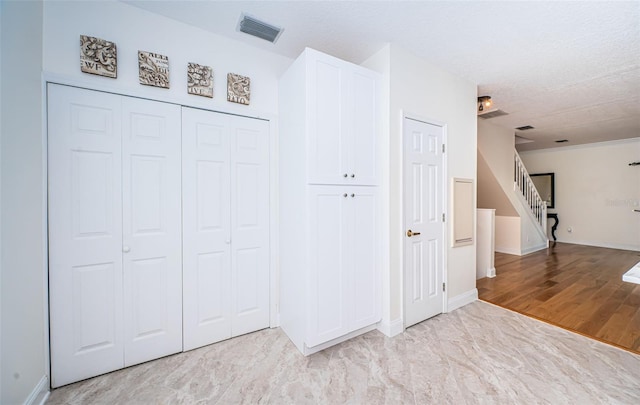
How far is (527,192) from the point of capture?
572 cm

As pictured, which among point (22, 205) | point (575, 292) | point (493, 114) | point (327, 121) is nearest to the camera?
point (22, 205)

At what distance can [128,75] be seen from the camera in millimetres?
1868

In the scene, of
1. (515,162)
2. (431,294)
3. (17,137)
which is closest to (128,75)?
(17,137)

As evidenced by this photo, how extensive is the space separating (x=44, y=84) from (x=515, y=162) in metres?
6.97

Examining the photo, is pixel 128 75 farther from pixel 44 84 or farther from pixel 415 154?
pixel 415 154

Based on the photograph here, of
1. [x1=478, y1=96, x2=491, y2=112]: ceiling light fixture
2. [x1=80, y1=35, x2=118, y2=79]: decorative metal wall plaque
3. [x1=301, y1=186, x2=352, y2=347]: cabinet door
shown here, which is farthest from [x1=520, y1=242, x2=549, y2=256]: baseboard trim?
[x1=80, y1=35, x2=118, y2=79]: decorative metal wall plaque

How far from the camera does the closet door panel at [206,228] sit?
208 cm

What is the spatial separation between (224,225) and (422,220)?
1925 millimetres

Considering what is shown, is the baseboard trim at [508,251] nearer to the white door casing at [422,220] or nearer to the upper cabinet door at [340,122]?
the white door casing at [422,220]

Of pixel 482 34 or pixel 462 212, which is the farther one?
pixel 462 212

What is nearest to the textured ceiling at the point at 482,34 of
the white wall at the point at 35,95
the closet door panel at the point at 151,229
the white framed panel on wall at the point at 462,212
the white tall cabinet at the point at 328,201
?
the white wall at the point at 35,95

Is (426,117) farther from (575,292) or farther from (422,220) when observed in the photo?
(575,292)

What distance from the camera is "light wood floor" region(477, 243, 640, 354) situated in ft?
8.09

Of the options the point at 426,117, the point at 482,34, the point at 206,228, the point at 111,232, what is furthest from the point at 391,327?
the point at 482,34
